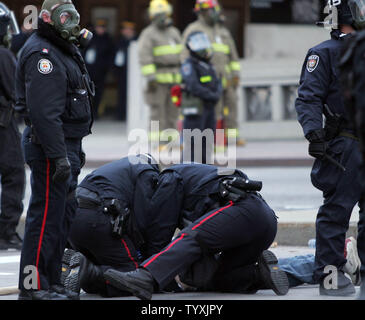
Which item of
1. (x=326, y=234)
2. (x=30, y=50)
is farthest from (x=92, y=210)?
(x=326, y=234)

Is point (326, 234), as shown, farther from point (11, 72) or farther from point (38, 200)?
point (11, 72)

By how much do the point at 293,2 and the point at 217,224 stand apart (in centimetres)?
1497

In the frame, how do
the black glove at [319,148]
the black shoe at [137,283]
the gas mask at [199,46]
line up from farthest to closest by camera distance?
the gas mask at [199,46], the black glove at [319,148], the black shoe at [137,283]

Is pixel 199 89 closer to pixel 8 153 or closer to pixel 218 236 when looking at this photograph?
pixel 8 153

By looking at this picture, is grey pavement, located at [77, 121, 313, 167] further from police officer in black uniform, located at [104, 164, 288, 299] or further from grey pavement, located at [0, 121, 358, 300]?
police officer in black uniform, located at [104, 164, 288, 299]

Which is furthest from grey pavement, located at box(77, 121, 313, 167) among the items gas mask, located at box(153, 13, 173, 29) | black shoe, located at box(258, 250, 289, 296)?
black shoe, located at box(258, 250, 289, 296)

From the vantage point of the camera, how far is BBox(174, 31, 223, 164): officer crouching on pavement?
1234 cm

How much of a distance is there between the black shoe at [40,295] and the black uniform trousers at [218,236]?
1.68 ft

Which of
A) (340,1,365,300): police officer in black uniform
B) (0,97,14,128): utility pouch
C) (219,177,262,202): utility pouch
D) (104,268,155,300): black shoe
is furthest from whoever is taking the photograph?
(0,97,14,128): utility pouch

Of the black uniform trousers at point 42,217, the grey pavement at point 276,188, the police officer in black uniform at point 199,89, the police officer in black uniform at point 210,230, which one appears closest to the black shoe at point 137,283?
the police officer in black uniform at point 210,230

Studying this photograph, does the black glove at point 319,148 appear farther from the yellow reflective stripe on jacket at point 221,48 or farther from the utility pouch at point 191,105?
the yellow reflective stripe on jacket at point 221,48

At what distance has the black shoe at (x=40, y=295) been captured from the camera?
225 inches

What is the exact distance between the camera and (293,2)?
20297mm

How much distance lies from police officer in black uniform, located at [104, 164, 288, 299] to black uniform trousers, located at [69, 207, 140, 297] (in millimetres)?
277
